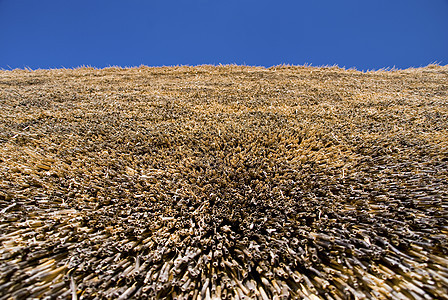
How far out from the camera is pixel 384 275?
41.1 inches

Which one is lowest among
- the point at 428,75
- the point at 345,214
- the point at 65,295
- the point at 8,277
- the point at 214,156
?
the point at 345,214

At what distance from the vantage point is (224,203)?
1.52 m

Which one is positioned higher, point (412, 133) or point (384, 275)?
point (412, 133)

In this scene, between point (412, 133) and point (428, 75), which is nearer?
point (412, 133)

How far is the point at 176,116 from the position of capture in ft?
9.41

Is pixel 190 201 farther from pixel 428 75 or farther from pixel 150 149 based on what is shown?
pixel 428 75

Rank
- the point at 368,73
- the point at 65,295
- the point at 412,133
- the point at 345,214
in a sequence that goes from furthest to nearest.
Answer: the point at 368,73 < the point at 412,133 < the point at 345,214 < the point at 65,295

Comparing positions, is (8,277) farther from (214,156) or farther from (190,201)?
(214,156)

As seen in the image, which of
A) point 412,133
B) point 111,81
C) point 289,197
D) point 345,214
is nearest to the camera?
point 345,214

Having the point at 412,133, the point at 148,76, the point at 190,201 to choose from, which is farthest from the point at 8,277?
the point at 148,76

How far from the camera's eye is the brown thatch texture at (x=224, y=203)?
42.6 inches

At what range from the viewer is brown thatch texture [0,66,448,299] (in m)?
1.08

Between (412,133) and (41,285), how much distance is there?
3.69 meters

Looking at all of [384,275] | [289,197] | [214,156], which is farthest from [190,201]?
[384,275]
